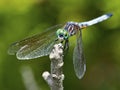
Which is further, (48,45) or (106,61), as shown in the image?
(106,61)

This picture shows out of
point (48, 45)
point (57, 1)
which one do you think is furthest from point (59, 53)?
point (57, 1)

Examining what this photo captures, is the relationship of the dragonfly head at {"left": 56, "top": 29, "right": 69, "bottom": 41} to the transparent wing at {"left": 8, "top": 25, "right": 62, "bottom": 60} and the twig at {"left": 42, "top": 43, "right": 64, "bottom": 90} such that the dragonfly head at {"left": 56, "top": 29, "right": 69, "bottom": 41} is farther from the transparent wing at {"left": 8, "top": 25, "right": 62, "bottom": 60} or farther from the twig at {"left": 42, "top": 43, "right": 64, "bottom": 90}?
the twig at {"left": 42, "top": 43, "right": 64, "bottom": 90}

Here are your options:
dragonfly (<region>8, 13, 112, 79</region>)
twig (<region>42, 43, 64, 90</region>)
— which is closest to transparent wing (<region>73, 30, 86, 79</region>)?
dragonfly (<region>8, 13, 112, 79</region>)

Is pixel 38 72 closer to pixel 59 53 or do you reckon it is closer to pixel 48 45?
pixel 48 45

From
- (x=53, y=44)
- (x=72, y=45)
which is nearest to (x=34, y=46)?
(x=53, y=44)

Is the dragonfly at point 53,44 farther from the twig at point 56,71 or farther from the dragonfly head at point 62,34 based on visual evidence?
the twig at point 56,71

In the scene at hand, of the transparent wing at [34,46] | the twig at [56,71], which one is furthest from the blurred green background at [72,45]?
the twig at [56,71]

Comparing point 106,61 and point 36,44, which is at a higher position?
point 106,61
